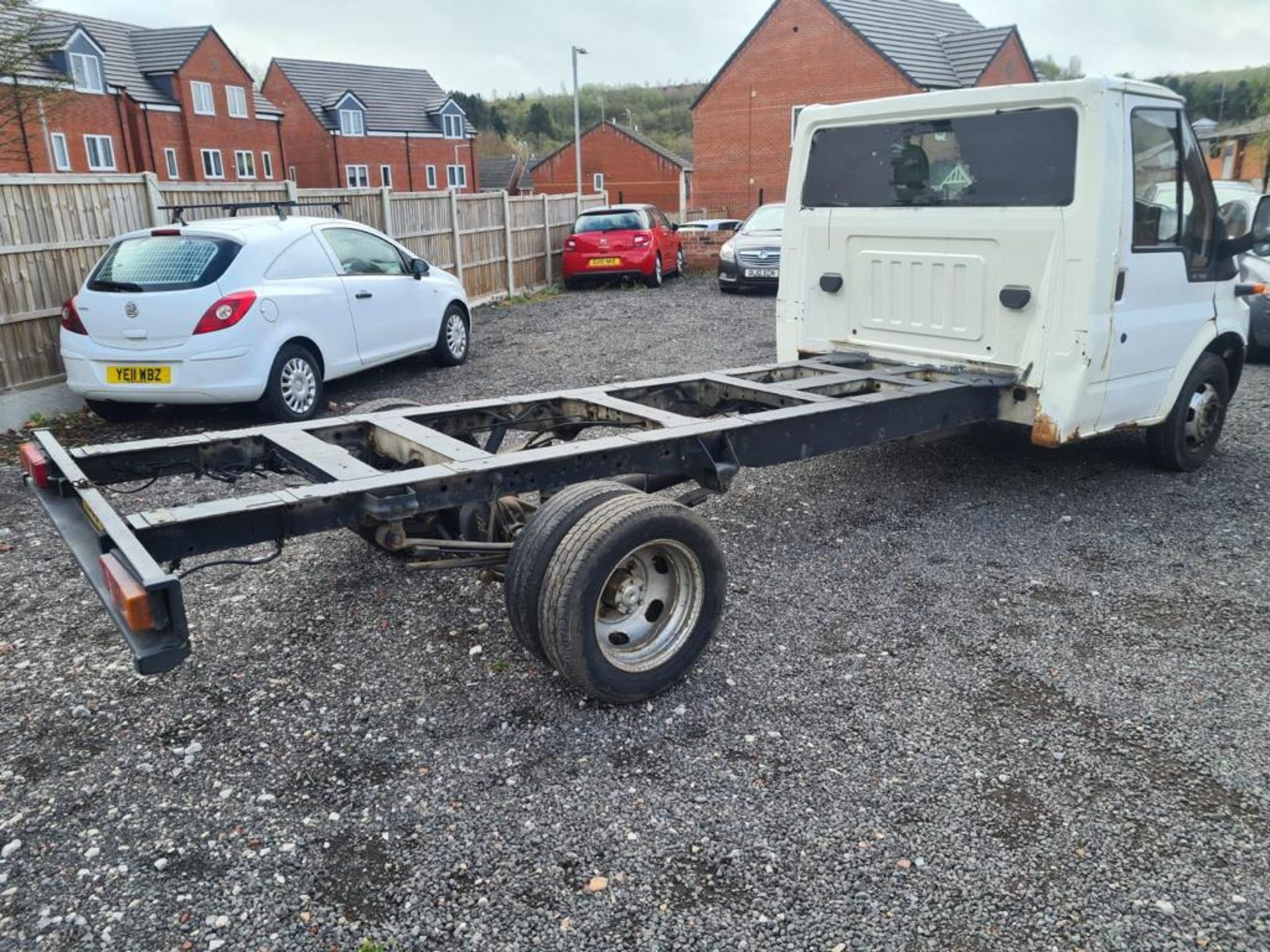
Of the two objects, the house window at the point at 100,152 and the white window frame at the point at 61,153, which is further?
the house window at the point at 100,152

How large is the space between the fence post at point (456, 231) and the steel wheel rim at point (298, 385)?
767 cm

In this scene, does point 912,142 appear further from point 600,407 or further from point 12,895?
point 12,895

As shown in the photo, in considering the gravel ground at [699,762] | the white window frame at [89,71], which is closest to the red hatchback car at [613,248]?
the gravel ground at [699,762]

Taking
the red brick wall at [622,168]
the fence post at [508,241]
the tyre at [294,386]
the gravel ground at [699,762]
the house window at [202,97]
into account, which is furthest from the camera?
the red brick wall at [622,168]

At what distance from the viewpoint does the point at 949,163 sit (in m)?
5.89

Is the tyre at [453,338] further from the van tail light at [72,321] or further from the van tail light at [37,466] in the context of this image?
the van tail light at [37,466]

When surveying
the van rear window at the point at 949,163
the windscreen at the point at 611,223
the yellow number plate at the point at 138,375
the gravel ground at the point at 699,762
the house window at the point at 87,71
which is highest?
the house window at the point at 87,71

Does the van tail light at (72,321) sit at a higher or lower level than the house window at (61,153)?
lower

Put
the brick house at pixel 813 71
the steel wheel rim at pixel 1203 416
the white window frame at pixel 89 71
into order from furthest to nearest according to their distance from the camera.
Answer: the white window frame at pixel 89 71
the brick house at pixel 813 71
the steel wheel rim at pixel 1203 416

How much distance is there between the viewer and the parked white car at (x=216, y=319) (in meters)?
7.52

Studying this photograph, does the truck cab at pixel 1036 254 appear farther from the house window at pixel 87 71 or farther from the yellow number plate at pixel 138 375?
the house window at pixel 87 71

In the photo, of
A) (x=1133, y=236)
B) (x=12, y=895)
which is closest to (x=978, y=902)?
(x=12, y=895)

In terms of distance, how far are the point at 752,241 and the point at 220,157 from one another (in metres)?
34.5

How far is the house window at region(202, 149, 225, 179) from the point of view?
4288 cm
